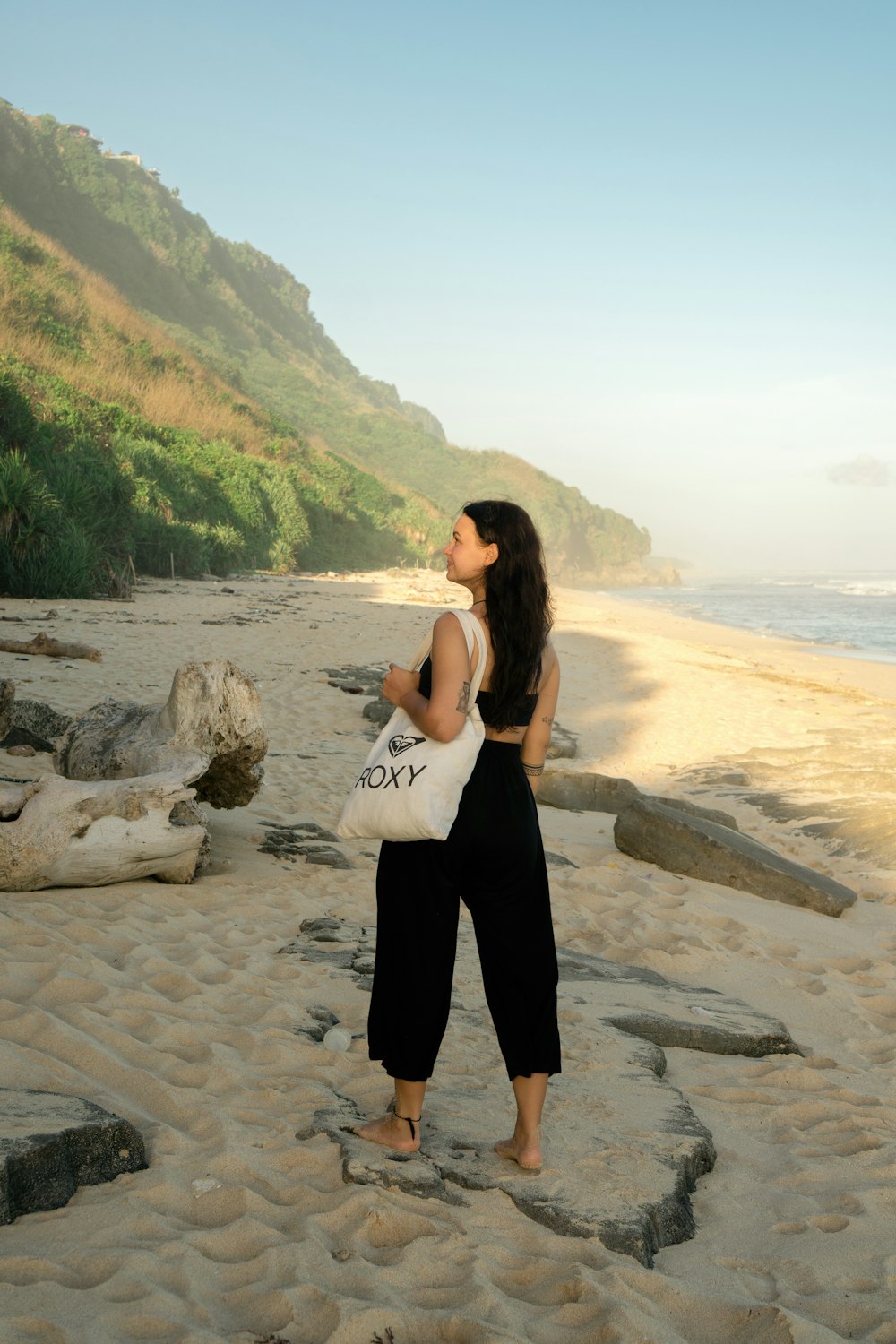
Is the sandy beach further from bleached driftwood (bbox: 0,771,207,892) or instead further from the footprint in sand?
bleached driftwood (bbox: 0,771,207,892)

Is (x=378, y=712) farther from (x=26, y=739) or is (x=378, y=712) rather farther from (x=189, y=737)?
(x=189, y=737)

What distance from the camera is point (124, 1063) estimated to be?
9.98 feet

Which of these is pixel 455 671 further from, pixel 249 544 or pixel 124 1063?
→ pixel 249 544

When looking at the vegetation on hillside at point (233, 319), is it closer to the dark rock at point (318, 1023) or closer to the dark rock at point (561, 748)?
the dark rock at point (561, 748)

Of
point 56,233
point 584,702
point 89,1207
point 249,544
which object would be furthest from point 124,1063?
point 56,233

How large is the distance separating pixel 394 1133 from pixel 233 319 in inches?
2831

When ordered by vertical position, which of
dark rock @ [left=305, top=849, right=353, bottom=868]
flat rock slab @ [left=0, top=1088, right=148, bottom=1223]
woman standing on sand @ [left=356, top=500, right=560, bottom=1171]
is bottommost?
dark rock @ [left=305, top=849, right=353, bottom=868]

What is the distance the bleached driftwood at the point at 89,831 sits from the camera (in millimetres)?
4488

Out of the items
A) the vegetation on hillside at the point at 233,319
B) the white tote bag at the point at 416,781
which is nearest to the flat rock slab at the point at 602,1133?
the white tote bag at the point at 416,781

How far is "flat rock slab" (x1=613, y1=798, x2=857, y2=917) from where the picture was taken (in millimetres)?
6109

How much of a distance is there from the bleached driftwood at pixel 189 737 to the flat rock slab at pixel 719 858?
2.49 metres

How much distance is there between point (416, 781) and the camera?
8.16ft

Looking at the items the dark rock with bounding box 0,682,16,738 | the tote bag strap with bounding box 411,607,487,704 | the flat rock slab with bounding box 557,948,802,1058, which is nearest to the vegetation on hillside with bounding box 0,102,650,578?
the dark rock with bounding box 0,682,16,738

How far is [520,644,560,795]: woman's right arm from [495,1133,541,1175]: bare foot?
922 millimetres
